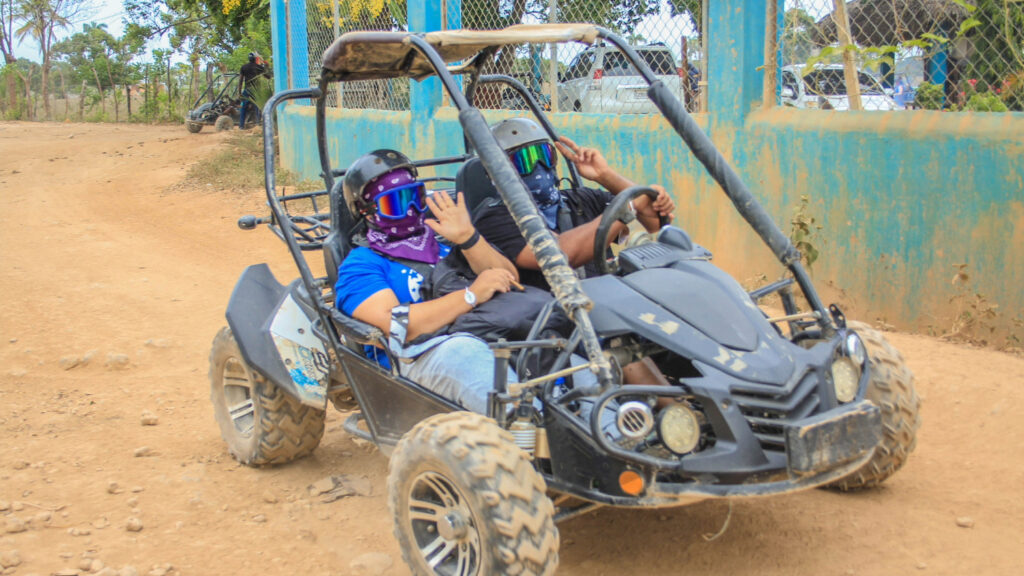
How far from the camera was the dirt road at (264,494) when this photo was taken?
3561mm

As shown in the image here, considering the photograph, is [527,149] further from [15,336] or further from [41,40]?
[41,40]

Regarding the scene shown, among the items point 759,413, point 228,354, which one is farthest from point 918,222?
point 228,354

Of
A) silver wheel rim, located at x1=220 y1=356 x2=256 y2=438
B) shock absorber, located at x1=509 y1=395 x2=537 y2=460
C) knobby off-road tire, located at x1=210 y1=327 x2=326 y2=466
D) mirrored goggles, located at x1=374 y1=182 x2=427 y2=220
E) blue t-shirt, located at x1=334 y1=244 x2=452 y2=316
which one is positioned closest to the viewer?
shock absorber, located at x1=509 y1=395 x2=537 y2=460

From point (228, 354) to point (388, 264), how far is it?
50.9 inches

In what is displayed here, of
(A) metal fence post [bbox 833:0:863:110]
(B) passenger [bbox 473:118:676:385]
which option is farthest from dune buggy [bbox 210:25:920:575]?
(A) metal fence post [bbox 833:0:863:110]

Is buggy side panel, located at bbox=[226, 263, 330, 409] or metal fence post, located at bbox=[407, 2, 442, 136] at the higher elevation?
metal fence post, located at bbox=[407, 2, 442, 136]

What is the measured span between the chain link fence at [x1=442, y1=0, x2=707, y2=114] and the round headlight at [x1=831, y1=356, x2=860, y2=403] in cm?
448

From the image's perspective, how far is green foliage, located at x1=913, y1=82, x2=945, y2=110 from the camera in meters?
6.34

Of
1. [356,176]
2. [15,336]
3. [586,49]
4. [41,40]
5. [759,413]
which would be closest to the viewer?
[759,413]

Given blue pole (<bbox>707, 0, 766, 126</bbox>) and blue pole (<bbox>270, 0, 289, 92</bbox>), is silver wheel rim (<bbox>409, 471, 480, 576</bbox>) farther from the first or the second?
blue pole (<bbox>270, 0, 289, 92</bbox>)

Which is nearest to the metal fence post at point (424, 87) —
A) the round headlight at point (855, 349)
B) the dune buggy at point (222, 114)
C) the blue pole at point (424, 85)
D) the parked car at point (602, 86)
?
the blue pole at point (424, 85)

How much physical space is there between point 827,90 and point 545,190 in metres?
4.01

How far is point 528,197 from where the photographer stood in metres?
3.17

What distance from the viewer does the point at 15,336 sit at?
282 inches
